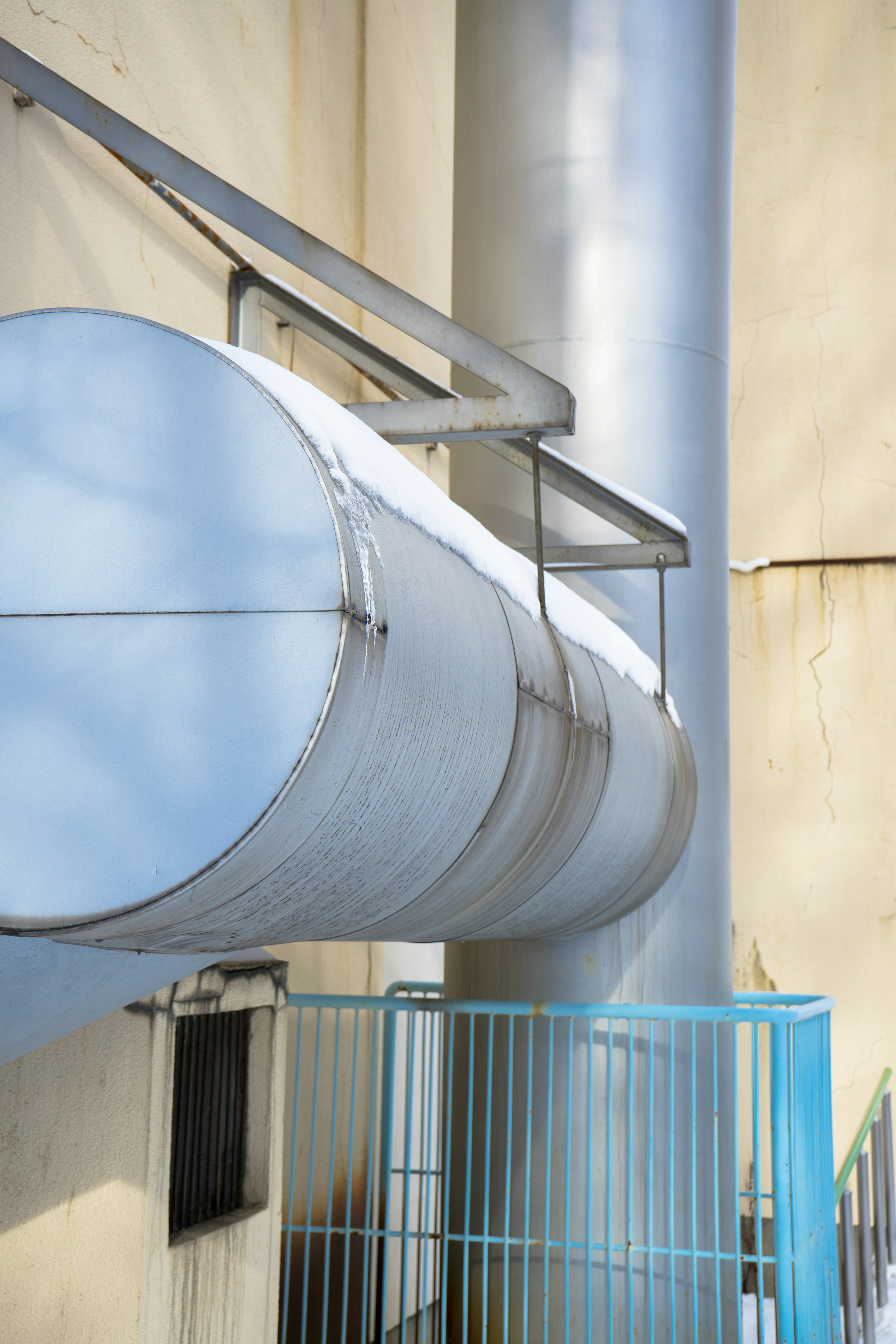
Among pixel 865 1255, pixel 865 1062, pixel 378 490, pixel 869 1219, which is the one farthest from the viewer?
pixel 865 1062

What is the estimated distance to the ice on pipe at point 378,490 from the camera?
1350 millimetres

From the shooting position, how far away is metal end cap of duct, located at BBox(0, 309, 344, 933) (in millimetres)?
1243

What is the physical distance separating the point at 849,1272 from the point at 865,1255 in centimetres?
16

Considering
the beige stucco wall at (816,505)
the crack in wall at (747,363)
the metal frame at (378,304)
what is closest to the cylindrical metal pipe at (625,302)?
the metal frame at (378,304)

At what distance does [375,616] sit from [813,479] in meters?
5.30

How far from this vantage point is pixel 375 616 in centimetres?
129

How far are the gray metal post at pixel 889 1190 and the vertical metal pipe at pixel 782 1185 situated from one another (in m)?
2.59

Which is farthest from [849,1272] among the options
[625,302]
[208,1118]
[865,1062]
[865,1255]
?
[625,302]

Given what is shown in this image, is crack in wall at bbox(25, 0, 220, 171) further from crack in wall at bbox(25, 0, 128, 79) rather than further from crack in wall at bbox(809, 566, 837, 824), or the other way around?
crack in wall at bbox(809, 566, 837, 824)

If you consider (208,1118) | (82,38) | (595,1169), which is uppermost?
(82,38)

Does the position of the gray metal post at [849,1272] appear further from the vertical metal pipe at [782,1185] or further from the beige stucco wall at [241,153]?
the beige stucco wall at [241,153]

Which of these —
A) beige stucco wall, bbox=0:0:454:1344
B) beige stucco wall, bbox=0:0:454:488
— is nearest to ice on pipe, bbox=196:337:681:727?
beige stucco wall, bbox=0:0:454:1344

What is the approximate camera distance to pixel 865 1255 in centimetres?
416

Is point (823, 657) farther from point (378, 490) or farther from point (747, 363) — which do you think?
point (378, 490)
